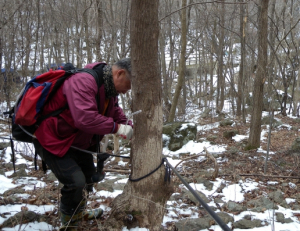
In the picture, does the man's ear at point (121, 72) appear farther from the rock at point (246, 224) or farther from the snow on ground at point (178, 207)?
the rock at point (246, 224)

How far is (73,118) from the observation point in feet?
6.86

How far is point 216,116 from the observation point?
47.6 feet

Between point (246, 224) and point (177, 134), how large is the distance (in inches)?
205

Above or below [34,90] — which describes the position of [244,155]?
below

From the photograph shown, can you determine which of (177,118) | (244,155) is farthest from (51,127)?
(177,118)

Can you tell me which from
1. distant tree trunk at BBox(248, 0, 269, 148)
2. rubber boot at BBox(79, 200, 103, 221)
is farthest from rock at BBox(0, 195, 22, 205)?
distant tree trunk at BBox(248, 0, 269, 148)

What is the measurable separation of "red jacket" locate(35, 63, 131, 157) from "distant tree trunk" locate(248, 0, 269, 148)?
5.35 meters

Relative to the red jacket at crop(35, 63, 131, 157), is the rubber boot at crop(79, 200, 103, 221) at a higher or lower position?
lower

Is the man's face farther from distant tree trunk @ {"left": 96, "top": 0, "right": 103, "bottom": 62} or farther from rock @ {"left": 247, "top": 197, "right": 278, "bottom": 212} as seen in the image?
distant tree trunk @ {"left": 96, "top": 0, "right": 103, "bottom": 62}

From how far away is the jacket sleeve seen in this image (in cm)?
206

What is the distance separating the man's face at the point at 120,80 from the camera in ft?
7.99

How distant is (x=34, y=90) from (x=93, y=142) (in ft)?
2.73

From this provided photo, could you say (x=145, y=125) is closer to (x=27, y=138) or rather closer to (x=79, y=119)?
(x=79, y=119)

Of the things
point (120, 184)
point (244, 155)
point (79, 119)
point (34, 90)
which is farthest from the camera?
point (244, 155)
